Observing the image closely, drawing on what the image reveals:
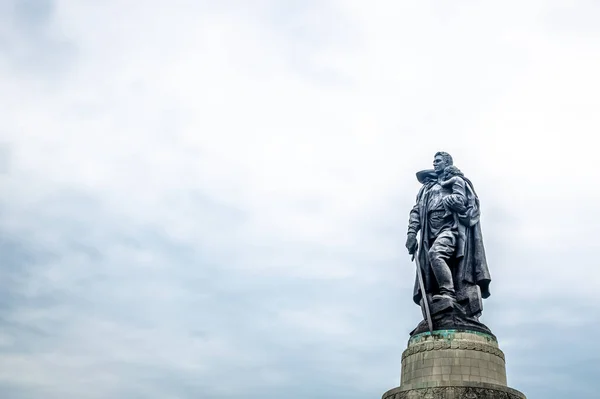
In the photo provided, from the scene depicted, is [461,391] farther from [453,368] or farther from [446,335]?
[446,335]

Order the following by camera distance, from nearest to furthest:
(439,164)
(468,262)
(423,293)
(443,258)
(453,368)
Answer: (453,368) → (423,293) → (443,258) → (468,262) → (439,164)

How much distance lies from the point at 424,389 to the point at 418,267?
3.44m

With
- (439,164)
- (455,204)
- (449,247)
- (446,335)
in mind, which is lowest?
(446,335)

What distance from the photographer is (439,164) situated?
19.0 metres

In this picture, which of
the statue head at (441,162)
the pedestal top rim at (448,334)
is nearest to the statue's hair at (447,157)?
the statue head at (441,162)

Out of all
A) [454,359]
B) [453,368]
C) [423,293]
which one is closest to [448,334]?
[454,359]

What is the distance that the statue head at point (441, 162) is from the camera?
1900 cm

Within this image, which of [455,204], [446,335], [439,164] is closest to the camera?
[446,335]

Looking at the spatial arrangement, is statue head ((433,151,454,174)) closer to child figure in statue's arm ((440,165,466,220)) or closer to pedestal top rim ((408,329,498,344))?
child figure in statue's arm ((440,165,466,220))

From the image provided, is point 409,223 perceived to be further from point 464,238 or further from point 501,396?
point 501,396

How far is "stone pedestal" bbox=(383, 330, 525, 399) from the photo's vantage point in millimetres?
15227

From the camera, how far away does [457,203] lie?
18.0m

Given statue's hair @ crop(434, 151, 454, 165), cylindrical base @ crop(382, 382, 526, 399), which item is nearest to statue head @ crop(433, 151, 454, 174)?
statue's hair @ crop(434, 151, 454, 165)

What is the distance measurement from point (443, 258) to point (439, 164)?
9.22ft
